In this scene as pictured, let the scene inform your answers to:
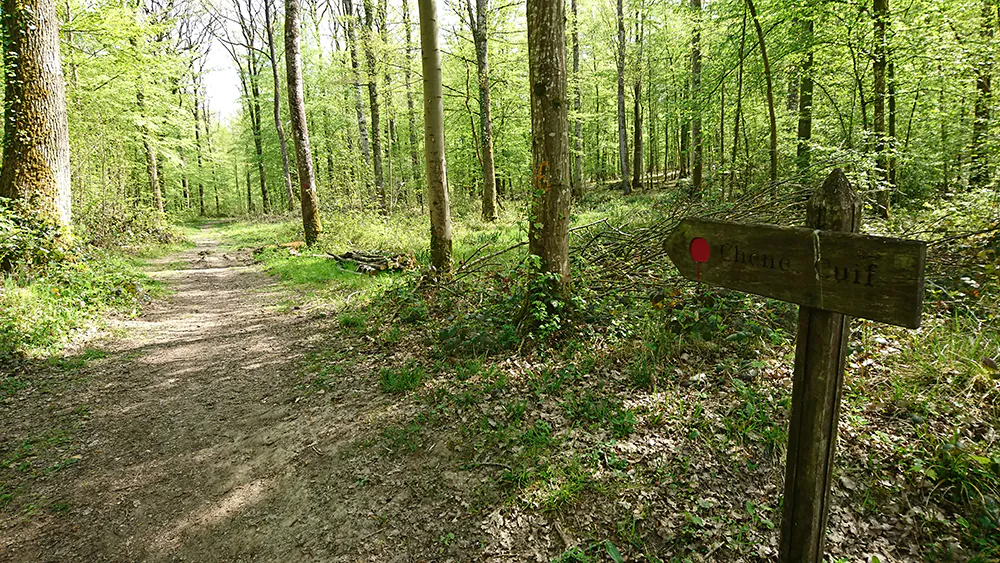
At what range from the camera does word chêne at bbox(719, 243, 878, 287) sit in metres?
1.65

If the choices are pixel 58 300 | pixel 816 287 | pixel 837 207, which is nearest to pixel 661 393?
pixel 816 287

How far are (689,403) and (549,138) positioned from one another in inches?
119

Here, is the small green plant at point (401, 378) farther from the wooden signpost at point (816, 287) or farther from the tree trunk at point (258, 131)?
the tree trunk at point (258, 131)

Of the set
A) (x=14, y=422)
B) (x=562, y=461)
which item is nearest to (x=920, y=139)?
(x=562, y=461)

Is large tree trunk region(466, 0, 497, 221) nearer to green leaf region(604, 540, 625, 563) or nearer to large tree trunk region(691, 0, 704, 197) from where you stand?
large tree trunk region(691, 0, 704, 197)

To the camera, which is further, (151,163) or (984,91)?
(151,163)

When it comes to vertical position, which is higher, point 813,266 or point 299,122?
point 299,122

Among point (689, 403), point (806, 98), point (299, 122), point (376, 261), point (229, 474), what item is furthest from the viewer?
point (299, 122)

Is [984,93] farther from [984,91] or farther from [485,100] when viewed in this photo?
[485,100]

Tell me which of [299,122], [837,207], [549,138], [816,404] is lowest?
[816,404]

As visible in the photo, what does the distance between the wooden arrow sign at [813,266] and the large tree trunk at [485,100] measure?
11508mm

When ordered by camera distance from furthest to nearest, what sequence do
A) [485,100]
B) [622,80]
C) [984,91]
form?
→ [622,80], [485,100], [984,91]

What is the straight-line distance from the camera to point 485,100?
43.9 feet

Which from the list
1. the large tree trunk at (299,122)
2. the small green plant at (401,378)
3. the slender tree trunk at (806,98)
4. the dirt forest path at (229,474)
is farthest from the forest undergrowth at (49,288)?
the slender tree trunk at (806,98)
